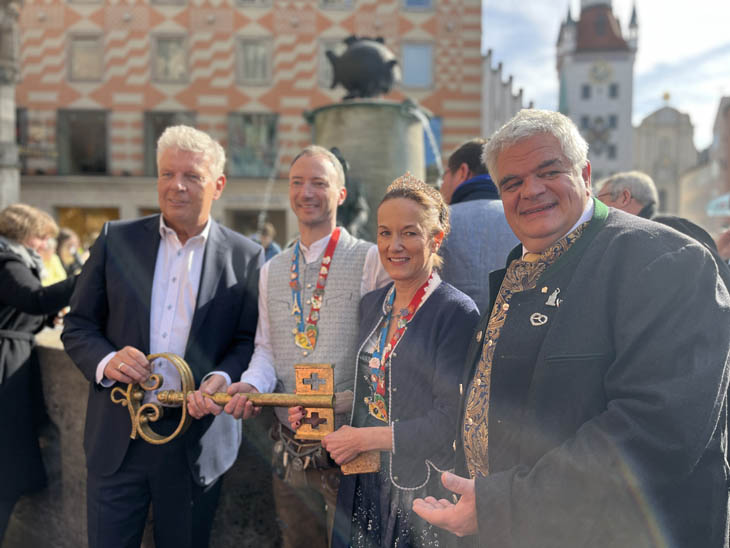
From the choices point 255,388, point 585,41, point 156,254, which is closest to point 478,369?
point 255,388

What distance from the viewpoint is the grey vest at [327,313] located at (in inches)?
87.9

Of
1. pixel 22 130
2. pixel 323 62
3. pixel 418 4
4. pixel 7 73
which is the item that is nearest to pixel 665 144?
pixel 418 4

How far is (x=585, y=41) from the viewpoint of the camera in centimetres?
6128

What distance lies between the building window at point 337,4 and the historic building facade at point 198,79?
39 mm

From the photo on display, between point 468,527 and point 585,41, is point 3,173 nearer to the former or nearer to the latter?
point 468,527

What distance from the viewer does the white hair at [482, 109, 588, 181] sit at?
1.50 meters

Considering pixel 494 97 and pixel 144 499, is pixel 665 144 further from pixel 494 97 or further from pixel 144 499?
pixel 144 499

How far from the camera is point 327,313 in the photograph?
2270 mm

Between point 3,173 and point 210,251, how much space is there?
630 inches

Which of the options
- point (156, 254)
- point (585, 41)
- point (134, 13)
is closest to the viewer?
point (156, 254)

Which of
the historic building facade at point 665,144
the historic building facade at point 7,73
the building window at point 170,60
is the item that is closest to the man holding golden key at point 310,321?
the historic building facade at point 7,73

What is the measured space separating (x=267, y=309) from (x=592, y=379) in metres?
1.42

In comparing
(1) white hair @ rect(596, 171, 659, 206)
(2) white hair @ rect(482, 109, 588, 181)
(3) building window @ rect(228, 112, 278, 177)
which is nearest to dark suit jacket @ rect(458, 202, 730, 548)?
(2) white hair @ rect(482, 109, 588, 181)

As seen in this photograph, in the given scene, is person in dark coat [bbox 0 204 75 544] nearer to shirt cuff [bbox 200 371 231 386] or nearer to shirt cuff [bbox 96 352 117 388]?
shirt cuff [bbox 96 352 117 388]
